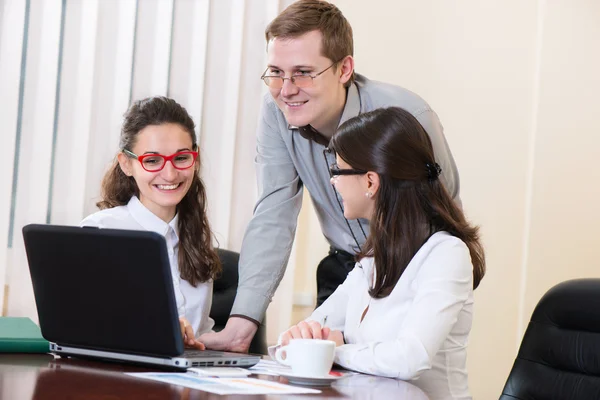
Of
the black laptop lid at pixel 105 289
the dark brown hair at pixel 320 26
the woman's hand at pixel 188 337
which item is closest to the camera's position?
the black laptop lid at pixel 105 289

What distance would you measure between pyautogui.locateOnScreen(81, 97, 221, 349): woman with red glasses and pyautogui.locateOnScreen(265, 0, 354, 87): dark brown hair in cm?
38

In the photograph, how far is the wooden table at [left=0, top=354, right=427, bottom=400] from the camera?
1.09 metres

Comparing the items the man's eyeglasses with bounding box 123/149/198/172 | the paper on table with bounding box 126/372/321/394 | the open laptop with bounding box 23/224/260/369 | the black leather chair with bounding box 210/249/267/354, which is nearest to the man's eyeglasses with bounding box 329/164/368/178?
the man's eyeglasses with bounding box 123/149/198/172

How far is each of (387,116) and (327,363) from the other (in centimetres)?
70

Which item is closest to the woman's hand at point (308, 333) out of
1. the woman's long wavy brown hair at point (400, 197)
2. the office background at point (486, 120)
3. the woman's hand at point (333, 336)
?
the woman's hand at point (333, 336)

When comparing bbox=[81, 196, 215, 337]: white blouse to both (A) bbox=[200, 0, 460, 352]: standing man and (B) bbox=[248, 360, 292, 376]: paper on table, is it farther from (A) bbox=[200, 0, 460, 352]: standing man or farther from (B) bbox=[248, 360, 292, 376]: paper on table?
(B) bbox=[248, 360, 292, 376]: paper on table

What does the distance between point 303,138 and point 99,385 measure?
1303 millimetres

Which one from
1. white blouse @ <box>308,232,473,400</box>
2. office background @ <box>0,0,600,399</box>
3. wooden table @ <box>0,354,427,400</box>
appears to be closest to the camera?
wooden table @ <box>0,354,427,400</box>

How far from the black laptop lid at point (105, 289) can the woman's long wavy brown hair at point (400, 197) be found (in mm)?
606

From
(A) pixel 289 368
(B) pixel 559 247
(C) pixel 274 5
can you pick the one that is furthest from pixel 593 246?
(A) pixel 289 368

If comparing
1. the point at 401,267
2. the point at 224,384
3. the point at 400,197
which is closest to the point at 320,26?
the point at 400,197

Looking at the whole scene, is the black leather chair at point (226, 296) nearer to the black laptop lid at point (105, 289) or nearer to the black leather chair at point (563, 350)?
the black leather chair at point (563, 350)

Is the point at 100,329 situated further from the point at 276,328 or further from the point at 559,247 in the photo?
the point at 559,247

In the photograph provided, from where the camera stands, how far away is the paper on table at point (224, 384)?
117cm
